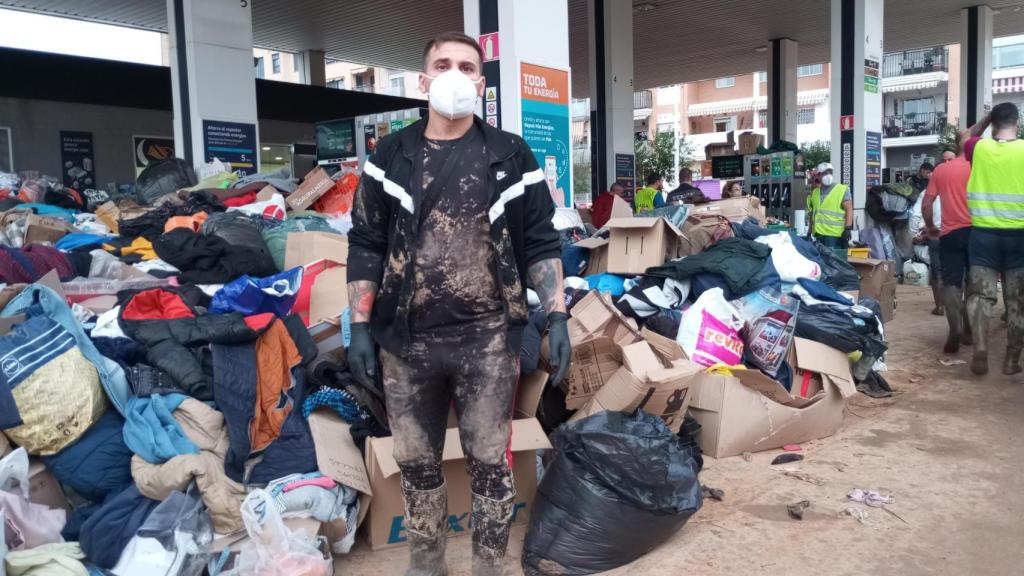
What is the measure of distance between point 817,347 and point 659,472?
2.14m

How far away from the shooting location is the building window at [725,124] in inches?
1734

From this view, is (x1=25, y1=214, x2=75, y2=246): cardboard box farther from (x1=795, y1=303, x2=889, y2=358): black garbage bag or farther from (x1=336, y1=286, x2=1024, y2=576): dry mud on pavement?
(x1=795, y1=303, x2=889, y2=358): black garbage bag

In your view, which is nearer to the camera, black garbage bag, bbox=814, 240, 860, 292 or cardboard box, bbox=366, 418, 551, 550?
cardboard box, bbox=366, 418, 551, 550

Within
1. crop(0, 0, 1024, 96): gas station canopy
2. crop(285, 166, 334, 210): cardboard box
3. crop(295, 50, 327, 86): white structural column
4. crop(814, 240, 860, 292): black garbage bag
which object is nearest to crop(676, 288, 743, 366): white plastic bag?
crop(814, 240, 860, 292): black garbage bag

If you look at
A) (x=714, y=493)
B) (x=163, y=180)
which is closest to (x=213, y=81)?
(x=163, y=180)

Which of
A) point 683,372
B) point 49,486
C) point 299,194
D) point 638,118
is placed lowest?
point 49,486

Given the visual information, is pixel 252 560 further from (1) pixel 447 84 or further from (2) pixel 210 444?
(1) pixel 447 84

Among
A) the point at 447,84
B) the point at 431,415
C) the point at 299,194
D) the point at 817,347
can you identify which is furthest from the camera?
the point at 299,194

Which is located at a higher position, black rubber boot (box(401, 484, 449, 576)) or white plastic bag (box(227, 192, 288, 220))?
white plastic bag (box(227, 192, 288, 220))

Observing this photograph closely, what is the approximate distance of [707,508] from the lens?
351 cm

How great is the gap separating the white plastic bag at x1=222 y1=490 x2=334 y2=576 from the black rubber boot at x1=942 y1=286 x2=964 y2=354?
17.8ft

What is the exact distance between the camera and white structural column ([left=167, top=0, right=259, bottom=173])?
955 cm

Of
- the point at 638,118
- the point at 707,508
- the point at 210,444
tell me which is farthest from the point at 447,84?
the point at 638,118

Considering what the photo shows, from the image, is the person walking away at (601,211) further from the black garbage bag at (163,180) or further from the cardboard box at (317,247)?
the cardboard box at (317,247)
